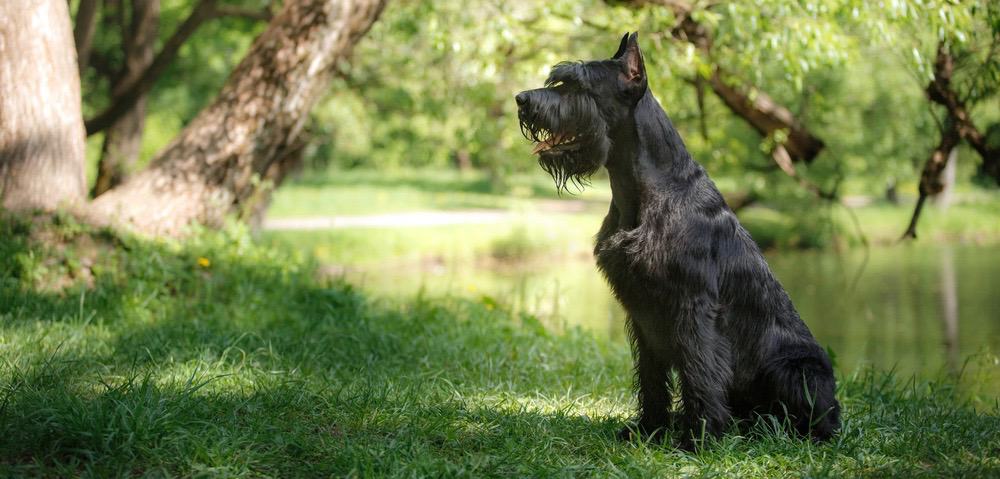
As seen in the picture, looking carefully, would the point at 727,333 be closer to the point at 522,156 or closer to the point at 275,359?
the point at 275,359

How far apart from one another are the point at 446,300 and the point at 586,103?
437 centimetres

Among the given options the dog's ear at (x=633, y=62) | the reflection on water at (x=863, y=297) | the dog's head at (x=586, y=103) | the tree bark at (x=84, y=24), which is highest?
the tree bark at (x=84, y=24)

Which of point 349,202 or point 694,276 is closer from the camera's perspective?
point 694,276

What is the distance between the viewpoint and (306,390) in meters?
4.41

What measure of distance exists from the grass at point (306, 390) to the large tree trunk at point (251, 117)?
1.44 ft

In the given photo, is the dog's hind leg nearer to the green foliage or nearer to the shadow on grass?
the green foliage

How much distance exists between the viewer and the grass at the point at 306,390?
3.37m

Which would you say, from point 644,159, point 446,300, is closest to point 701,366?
point 644,159

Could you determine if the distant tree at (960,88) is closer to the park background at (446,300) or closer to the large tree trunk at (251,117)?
the park background at (446,300)

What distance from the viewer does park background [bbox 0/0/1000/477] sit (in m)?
3.60

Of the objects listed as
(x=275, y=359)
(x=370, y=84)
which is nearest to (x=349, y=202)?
(x=370, y=84)

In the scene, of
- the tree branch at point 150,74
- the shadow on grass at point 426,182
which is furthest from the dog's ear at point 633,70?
the shadow on grass at point 426,182

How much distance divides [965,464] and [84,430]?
3.59m

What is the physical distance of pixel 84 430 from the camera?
3.28 metres
